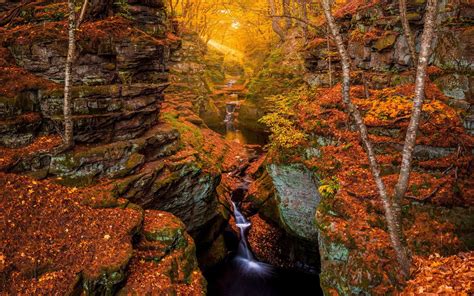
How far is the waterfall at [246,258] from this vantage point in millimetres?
13781

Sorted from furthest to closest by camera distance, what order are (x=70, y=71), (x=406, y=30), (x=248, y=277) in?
1. (x=248, y=277)
2. (x=406, y=30)
3. (x=70, y=71)

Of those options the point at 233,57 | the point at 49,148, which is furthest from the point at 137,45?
the point at 233,57

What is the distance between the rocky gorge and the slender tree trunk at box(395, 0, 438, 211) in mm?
1990

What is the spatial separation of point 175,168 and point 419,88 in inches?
374

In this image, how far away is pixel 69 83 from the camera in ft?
31.5

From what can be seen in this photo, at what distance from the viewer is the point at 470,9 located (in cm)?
1007

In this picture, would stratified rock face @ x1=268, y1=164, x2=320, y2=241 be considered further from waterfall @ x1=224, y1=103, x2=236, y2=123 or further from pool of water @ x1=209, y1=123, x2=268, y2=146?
waterfall @ x1=224, y1=103, x2=236, y2=123

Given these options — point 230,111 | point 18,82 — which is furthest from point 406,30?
point 230,111

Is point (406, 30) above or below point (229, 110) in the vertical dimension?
above

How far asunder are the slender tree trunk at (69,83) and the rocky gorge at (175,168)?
444mm

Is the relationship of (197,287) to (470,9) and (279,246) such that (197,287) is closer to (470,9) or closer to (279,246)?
(279,246)

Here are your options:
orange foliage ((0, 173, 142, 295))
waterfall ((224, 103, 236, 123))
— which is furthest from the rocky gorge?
waterfall ((224, 103, 236, 123))

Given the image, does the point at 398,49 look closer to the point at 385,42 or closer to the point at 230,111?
the point at 385,42

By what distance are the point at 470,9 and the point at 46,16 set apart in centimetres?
1650
